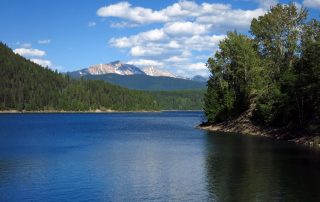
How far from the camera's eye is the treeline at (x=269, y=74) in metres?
96.9

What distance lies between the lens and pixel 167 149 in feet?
274

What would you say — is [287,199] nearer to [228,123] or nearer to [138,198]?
[138,198]

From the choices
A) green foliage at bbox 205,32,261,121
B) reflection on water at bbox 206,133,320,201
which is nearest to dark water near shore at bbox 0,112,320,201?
reflection on water at bbox 206,133,320,201

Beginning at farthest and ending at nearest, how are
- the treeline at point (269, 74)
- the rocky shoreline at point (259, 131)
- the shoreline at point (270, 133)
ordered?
the treeline at point (269, 74) < the rocky shoreline at point (259, 131) < the shoreline at point (270, 133)

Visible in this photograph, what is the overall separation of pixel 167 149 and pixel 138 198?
139ft

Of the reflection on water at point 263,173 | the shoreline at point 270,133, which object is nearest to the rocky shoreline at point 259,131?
the shoreline at point 270,133

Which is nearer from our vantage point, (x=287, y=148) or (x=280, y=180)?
(x=280, y=180)

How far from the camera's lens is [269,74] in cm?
12475

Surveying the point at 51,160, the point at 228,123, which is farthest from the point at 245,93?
the point at 51,160

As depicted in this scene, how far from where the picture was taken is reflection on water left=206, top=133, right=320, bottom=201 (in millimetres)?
42531

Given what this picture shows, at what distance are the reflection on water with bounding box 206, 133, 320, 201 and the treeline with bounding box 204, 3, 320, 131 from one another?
17.8 metres

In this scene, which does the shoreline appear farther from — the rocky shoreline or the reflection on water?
the reflection on water

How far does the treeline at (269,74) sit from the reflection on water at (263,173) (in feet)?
58.4

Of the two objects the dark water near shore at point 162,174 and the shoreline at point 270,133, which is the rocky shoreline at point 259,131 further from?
the dark water near shore at point 162,174
